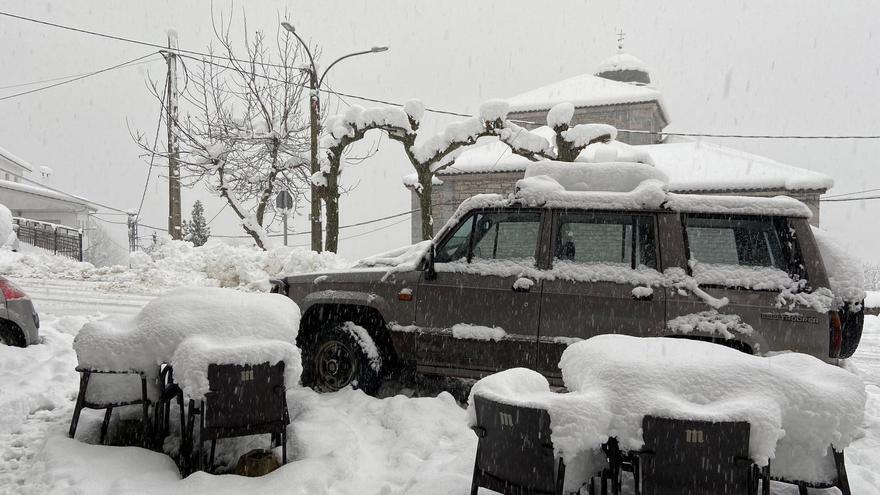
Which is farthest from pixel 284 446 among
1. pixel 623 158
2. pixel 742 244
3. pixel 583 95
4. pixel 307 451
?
pixel 583 95

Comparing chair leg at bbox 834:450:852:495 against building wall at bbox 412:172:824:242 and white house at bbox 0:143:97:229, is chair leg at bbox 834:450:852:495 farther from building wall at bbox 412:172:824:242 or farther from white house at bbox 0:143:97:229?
white house at bbox 0:143:97:229

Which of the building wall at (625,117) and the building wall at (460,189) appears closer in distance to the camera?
the building wall at (460,189)

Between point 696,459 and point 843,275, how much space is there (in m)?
2.76

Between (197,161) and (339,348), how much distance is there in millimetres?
16801

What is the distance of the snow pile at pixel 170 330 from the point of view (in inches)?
155

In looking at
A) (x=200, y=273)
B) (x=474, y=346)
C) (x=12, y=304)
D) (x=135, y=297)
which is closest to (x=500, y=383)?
(x=474, y=346)

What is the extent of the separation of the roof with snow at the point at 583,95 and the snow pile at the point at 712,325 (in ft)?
78.3

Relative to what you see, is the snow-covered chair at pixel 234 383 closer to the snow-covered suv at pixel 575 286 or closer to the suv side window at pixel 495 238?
the snow-covered suv at pixel 575 286

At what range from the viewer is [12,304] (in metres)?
6.45

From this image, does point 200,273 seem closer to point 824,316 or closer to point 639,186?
point 639,186

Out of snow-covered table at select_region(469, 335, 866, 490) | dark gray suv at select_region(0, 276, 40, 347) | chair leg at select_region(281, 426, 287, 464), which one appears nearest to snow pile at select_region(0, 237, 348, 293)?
dark gray suv at select_region(0, 276, 40, 347)

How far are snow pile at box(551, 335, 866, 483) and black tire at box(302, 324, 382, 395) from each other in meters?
2.71

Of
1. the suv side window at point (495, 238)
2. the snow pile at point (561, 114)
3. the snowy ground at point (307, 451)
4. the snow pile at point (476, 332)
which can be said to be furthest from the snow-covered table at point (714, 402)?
the snow pile at point (561, 114)

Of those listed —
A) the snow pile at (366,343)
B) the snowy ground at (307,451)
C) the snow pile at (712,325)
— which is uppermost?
the snow pile at (712,325)
